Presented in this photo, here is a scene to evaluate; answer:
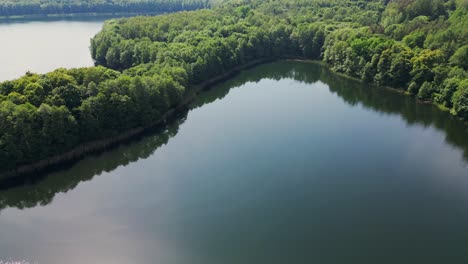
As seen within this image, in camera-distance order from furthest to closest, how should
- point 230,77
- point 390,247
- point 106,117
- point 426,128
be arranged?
point 230,77 → point 426,128 → point 106,117 → point 390,247

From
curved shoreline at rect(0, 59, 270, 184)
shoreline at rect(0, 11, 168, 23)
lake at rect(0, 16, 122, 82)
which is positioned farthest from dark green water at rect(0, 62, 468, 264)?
shoreline at rect(0, 11, 168, 23)

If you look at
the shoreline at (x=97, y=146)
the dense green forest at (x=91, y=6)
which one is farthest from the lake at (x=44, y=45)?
the shoreline at (x=97, y=146)

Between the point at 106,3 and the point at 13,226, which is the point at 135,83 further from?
the point at 106,3

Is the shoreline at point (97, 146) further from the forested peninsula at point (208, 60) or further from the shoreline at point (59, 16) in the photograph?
the shoreline at point (59, 16)

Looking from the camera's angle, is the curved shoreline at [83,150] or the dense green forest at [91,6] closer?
the curved shoreline at [83,150]

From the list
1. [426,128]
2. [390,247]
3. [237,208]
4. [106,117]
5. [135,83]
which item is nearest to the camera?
[390,247]

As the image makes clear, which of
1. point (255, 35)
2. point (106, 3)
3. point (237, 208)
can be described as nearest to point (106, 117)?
point (237, 208)
